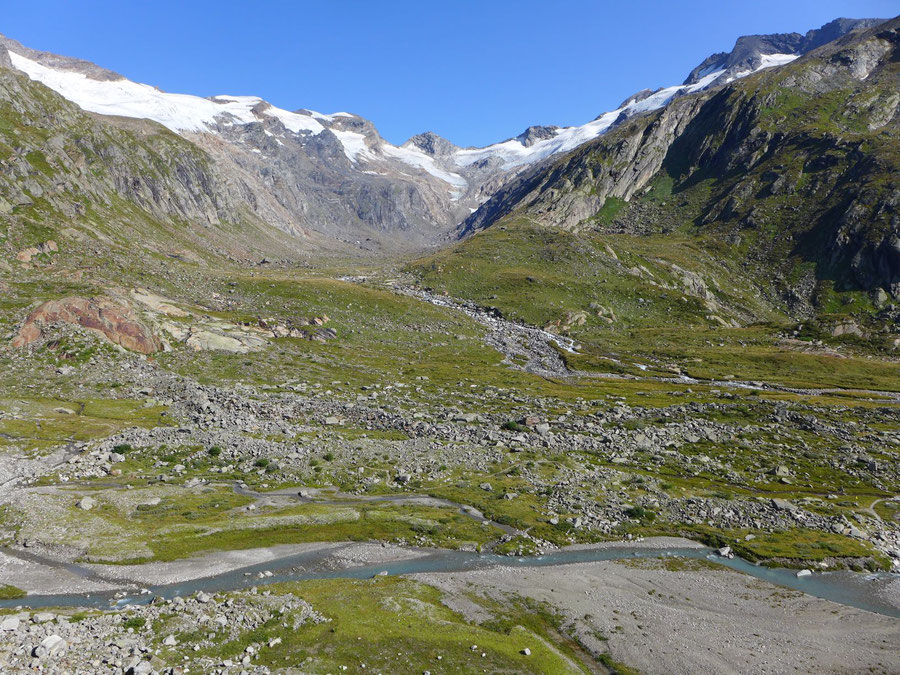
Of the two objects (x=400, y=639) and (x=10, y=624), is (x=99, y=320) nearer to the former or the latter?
(x=10, y=624)

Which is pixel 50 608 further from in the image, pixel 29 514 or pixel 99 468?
pixel 99 468

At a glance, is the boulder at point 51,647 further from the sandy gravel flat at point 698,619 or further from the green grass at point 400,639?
the sandy gravel flat at point 698,619

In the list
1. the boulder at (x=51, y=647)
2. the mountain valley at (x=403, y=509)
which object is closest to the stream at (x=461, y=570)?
the mountain valley at (x=403, y=509)

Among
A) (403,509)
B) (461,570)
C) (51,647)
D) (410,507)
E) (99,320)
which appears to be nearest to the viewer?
(51,647)

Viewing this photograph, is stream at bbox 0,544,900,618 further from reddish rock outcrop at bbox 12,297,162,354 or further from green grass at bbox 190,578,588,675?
reddish rock outcrop at bbox 12,297,162,354

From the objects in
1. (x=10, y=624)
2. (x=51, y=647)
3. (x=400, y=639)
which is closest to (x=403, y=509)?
(x=400, y=639)

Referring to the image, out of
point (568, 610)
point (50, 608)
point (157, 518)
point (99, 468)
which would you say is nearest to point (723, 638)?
point (568, 610)

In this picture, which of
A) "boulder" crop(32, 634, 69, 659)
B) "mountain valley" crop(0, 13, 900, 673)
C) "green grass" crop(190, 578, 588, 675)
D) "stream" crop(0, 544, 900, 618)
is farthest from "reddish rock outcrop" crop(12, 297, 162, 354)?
"boulder" crop(32, 634, 69, 659)
